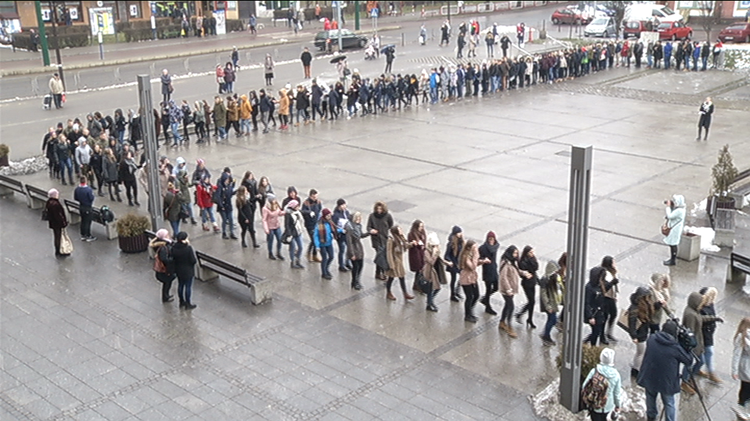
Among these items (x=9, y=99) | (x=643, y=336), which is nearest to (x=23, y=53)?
(x=9, y=99)

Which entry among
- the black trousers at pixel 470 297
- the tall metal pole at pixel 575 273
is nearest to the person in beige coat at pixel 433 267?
the black trousers at pixel 470 297

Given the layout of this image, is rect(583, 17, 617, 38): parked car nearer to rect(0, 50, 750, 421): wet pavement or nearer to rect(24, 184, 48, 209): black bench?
rect(0, 50, 750, 421): wet pavement

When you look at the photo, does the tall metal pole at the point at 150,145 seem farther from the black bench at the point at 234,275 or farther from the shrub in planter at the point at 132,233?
the black bench at the point at 234,275

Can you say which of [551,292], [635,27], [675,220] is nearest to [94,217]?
[551,292]

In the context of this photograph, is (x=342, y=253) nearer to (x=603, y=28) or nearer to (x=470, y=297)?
(x=470, y=297)

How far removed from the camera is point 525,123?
89.6 ft

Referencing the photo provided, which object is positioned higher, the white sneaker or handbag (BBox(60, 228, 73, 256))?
handbag (BBox(60, 228, 73, 256))

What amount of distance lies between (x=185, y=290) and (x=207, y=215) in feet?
13.6

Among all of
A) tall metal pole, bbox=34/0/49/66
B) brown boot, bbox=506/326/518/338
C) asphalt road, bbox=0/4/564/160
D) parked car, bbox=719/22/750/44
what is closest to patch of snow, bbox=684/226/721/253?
brown boot, bbox=506/326/518/338

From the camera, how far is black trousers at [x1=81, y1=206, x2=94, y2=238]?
16547 millimetres

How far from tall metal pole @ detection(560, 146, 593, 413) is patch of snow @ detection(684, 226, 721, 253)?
6702 mm

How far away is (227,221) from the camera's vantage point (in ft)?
54.5

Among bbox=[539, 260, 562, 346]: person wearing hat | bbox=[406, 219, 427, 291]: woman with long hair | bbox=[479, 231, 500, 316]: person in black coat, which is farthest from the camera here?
bbox=[406, 219, 427, 291]: woman with long hair

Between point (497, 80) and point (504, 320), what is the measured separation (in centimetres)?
2234
